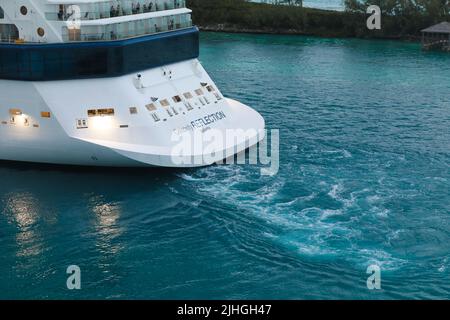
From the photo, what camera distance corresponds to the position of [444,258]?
30.9 meters

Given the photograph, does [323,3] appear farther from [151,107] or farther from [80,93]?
[80,93]

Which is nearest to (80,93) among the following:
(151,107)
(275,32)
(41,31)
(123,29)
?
(151,107)

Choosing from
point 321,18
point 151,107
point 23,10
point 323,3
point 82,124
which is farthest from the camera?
point 323,3

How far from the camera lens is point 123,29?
139ft

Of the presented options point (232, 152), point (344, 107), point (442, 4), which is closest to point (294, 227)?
point (232, 152)

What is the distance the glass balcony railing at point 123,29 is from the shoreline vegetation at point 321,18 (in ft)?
206

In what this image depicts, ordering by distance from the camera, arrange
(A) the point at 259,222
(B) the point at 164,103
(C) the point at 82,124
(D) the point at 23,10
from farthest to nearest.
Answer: (B) the point at 164,103 → (D) the point at 23,10 → (C) the point at 82,124 → (A) the point at 259,222

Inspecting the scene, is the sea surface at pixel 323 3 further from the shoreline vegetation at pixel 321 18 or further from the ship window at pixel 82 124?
the ship window at pixel 82 124

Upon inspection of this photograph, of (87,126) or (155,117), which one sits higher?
(155,117)

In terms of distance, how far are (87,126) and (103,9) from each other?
21.9ft

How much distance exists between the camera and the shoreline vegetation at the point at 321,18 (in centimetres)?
10369

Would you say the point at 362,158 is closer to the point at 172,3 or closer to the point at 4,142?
the point at 172,3

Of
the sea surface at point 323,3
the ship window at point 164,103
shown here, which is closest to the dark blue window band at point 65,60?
the ship window at point 164,103

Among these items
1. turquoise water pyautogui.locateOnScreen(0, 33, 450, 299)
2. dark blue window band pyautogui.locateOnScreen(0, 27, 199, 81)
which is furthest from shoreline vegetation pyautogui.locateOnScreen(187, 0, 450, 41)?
dark blue window band pyautogui.locateOnScreen(0, 27, 199, 81)
